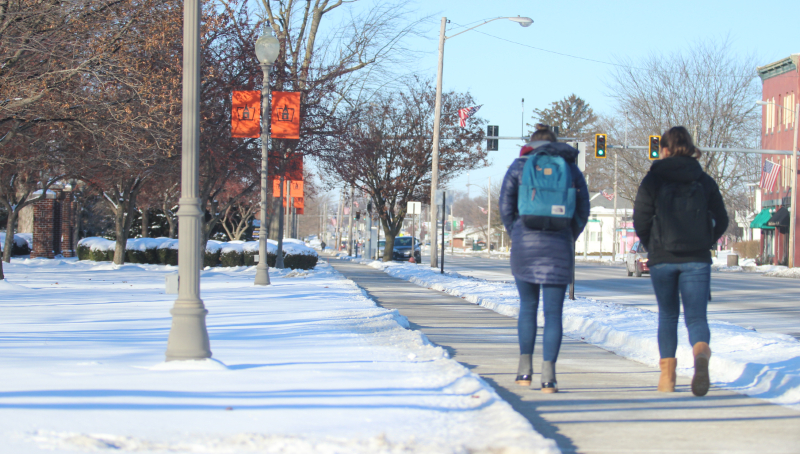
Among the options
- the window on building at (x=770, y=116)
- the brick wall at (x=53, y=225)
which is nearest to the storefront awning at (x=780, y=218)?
the window on building at (x=770, y=116)

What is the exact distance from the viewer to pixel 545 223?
573cm

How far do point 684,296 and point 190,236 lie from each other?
12.6 feet

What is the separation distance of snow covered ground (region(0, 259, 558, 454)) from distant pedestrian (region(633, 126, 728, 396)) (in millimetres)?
1495

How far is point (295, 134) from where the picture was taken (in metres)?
19.9

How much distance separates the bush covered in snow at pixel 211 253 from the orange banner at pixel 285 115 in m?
9.30

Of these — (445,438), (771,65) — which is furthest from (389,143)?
(445,438)

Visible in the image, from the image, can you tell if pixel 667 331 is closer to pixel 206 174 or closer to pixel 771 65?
pixel 206 174

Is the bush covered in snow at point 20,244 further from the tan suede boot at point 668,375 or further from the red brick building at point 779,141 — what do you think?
the tan suede boot at point 668,375

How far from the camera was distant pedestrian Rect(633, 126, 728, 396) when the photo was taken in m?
5.76

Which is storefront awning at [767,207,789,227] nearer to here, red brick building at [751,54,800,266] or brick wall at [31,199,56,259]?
red brick building at [751,54,800,266]

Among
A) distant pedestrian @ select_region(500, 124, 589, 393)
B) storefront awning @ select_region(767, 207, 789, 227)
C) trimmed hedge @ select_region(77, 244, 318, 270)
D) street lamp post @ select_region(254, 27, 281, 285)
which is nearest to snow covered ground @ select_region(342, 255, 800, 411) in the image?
distant pedestrian @ select_region(500, 124, 589, 393)

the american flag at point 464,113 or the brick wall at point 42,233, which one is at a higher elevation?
the american flag at point 464,113

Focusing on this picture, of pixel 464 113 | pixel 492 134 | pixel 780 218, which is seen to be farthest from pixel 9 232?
pixel 780 218

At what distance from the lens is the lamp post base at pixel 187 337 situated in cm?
633
